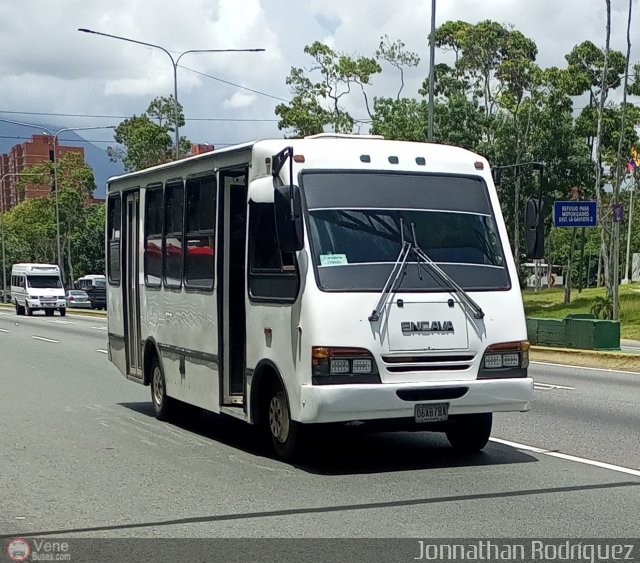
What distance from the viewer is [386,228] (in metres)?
9.85

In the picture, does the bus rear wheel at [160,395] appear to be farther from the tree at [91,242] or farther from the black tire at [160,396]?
the tree at [91,242]

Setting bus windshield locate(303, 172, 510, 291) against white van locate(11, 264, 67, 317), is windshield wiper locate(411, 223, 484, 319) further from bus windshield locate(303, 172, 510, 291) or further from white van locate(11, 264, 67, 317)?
white van locate(11, 264, 67, 317)

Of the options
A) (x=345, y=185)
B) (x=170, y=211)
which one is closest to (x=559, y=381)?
(x=170, y=211)

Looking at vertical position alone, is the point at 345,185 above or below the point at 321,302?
above

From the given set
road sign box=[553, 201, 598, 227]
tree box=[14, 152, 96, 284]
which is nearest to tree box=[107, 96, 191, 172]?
tree box=[14, 152, 96, 284]

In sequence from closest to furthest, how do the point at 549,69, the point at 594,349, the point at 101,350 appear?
the point at 594,349 → the point at 101,350 → the point at 549,69

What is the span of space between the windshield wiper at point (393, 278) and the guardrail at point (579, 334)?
13.8 m

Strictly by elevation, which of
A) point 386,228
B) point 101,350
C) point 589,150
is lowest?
point 101,350

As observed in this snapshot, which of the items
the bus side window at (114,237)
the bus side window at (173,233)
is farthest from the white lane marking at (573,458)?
the bus side window at (114,237)

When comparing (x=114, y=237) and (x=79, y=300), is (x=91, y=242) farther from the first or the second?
(x=114, y=237)

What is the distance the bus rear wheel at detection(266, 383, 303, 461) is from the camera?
965cm

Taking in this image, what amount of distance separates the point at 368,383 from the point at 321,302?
0.75 m

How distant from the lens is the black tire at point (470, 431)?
1028cm

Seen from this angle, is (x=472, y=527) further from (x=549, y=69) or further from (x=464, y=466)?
(x=549, y=69)
